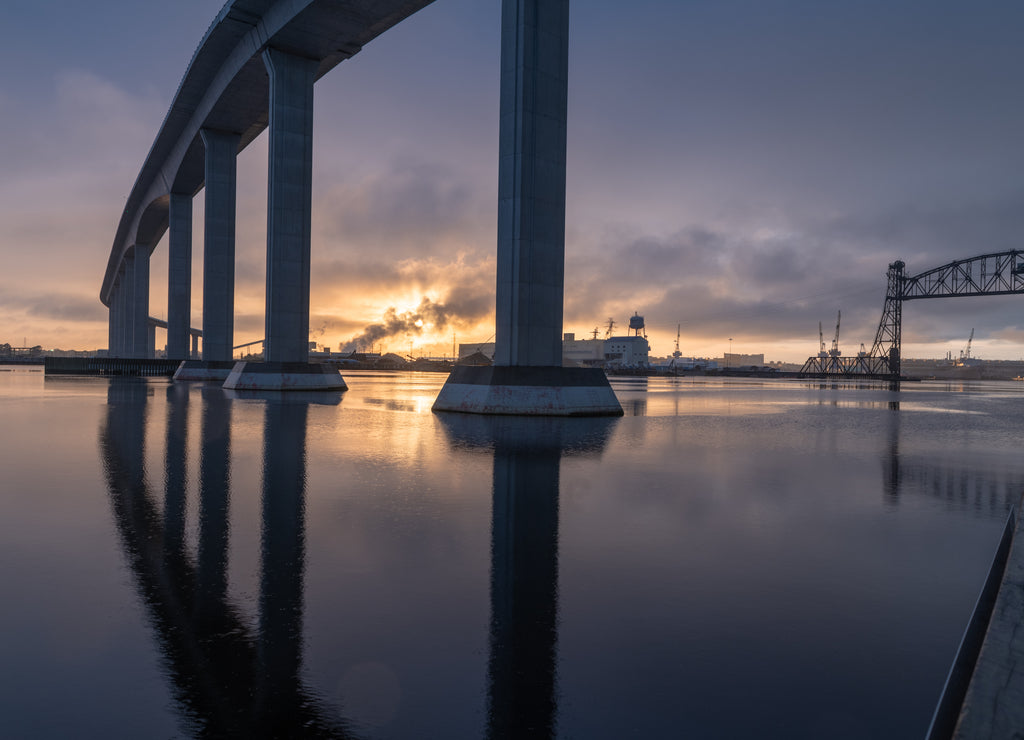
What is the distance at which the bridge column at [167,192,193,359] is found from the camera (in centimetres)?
6059

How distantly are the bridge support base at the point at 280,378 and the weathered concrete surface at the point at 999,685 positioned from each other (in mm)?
34122

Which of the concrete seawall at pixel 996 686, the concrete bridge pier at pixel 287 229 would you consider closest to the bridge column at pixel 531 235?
the concrete bridge pier at pixel 287 229

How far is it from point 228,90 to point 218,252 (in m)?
11.0

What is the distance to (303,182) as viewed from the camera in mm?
35656

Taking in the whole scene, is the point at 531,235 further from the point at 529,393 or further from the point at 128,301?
the point at 128,301

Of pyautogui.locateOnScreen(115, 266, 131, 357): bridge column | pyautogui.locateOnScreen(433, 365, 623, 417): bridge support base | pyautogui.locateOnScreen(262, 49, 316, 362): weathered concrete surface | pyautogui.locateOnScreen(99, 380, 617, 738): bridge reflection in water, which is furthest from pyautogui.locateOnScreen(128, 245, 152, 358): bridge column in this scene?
pyautogui.locateOnScreen(99, 380, 617, 738): bridge reflection in water

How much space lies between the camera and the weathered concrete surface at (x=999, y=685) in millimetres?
2555

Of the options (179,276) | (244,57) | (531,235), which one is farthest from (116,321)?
(531,235)

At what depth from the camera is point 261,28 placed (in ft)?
117

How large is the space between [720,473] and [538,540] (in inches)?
207

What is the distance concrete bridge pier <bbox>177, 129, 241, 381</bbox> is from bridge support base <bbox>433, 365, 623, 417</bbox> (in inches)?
1243

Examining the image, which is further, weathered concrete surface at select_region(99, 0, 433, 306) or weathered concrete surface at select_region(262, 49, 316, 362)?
weathered concrete surface at select_region(262, 49, 316, 362)

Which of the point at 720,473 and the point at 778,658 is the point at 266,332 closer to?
the point at 720,473

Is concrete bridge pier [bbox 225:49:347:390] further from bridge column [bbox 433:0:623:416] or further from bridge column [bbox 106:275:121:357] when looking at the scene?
bridge column [bbox 106:275:121:357]
